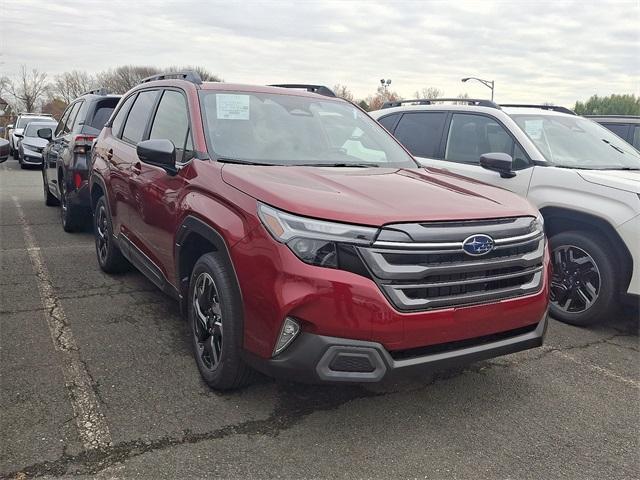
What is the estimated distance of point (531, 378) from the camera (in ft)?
11.8

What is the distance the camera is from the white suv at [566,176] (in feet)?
14.3

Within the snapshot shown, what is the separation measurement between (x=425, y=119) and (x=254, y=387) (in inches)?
163

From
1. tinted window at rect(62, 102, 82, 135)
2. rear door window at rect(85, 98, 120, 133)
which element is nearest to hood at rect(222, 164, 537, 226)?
rear door window at rect(85, 98, 120, 133)

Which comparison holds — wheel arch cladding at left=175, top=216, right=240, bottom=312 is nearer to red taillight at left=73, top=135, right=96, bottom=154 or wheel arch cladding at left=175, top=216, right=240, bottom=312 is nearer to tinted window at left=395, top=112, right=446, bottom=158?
tinted window at left=395, top=112, right=446, bottom=158

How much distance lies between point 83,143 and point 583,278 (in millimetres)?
5746

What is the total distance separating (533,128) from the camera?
215 inches

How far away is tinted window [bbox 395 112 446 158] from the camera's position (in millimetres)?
6160

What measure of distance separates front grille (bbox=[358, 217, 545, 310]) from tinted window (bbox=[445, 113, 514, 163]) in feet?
8.69

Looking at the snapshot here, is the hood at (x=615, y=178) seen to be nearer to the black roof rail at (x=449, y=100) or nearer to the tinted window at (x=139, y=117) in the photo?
the black roof rail at (x=449, y=100)

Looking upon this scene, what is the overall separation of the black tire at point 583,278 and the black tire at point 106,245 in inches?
155

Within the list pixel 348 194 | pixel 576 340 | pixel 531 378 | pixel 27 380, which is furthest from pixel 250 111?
pixel 576 340

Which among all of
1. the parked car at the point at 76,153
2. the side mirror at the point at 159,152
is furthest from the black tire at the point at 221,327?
the parked car at the point at 76,153

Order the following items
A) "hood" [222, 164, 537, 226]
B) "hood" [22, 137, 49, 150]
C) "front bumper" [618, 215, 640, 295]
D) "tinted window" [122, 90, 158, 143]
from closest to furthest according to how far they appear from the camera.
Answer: "hood" [222, 164, 537, 226] < "front bumper" [618, 215, 640, 295] < "tinted window" [122, 90, 158, 143] < "hood" [22, 137, 49, 150]

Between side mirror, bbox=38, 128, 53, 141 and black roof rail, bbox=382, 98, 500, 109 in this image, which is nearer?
black roof rail, bbox=382, 98, 500, 109
